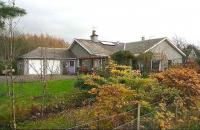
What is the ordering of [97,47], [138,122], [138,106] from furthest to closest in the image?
[97,47]
[138,106]
[138,122]

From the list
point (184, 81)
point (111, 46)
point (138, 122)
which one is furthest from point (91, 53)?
point (138, 122)

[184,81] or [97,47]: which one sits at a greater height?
[97,47]

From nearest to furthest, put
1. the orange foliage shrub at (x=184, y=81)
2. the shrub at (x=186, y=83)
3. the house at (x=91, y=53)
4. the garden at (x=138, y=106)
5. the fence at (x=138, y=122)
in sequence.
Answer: the fence at (x=138, y=122) → the garden at (x=138, y=106) → the shrub at (x=186, y=83) → the orange foliage shrub at (x=184, y=81) → the house at (x=91, y=53)

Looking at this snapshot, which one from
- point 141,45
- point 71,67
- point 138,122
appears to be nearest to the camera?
point 138,122

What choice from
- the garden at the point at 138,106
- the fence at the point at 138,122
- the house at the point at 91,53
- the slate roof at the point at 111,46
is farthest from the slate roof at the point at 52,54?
the fence at the point at 138,122

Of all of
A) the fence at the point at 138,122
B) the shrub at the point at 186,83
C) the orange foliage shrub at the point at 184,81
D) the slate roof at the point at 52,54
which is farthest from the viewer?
the slate roof at the point at 52,54

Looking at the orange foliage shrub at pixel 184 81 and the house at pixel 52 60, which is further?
the house at pixel 52 60

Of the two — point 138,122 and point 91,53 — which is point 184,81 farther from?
point 91,53

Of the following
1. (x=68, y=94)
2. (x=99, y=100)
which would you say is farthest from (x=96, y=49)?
(x=99, y=100)

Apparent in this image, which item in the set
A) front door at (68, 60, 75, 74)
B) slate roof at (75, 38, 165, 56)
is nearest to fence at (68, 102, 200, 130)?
slate roof at (75, 38, 165, 56)

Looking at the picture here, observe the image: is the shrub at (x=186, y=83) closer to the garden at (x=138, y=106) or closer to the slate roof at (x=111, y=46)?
the garden at (x=138, y=106)

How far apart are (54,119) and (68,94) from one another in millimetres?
4568

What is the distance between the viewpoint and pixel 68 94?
59.0 ft

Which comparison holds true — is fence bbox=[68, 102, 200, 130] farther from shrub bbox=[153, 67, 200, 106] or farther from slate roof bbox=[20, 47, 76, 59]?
slate roof bbox=[20, 47, 76, 59]
